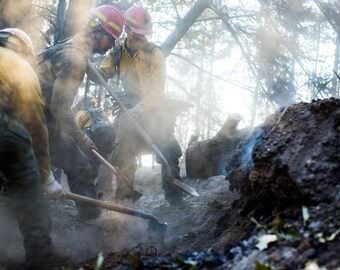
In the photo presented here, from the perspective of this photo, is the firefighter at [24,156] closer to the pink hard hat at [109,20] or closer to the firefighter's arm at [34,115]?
the firefighter's arm at [34,115]

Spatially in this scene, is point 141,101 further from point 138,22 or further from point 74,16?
point 74,16

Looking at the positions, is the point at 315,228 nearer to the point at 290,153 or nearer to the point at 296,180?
the point at 296,180

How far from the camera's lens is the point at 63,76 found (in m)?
4.44

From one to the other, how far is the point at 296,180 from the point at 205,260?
32.7 inches

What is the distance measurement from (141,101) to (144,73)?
0.44m

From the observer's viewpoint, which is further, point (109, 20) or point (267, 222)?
point (109, 20)

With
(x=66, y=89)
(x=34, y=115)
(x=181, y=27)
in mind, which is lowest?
(x=34, y=115)

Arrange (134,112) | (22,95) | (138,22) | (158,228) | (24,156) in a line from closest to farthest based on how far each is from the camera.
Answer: (24,156) → (22,95) → (158,228) → (134,112) → (138,22)

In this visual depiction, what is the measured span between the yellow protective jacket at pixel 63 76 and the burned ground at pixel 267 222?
1.39 meters

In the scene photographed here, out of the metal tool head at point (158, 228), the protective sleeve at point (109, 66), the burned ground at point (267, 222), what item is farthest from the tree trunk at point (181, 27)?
the metal tool head at point (158, 228)

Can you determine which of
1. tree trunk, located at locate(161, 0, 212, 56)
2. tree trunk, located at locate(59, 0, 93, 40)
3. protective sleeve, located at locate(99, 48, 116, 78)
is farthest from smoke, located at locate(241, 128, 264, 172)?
tree trunk, located at locate(161, 0, 212, 56)

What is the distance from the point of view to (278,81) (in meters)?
8.87

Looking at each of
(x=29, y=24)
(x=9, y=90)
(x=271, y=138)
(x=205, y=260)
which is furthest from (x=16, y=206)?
(x=29, y=24)

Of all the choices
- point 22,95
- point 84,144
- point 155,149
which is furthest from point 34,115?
point 155,149
